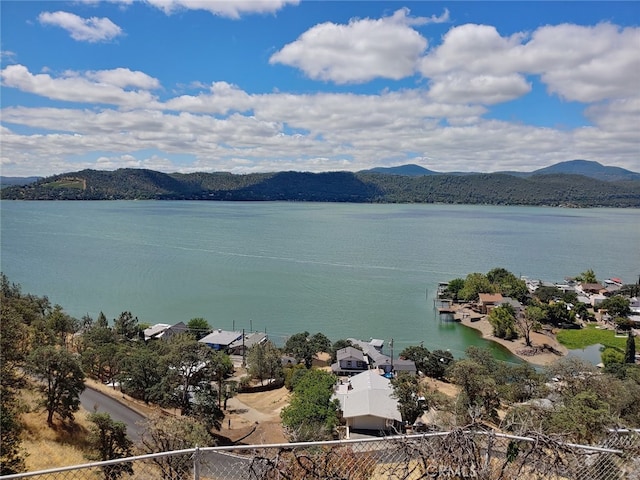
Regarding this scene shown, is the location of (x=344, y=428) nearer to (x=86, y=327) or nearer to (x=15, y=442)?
(x=15, y=442)

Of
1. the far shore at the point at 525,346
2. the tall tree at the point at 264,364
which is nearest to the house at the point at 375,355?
the tall tree at the point at 264,364

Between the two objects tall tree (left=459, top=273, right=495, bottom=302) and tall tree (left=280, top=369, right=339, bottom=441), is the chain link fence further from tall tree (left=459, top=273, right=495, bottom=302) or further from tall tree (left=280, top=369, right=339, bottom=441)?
tall tree (left=459, top=273, right=495, bottom=302)

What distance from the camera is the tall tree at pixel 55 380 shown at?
10.3 meters

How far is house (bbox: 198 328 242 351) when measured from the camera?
24.3m

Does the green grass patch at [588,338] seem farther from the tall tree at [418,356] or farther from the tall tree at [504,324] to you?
the tall tree at [418,356]

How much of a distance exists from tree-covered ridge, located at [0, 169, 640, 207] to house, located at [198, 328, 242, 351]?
145131mm

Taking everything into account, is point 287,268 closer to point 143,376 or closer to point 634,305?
point 634,305

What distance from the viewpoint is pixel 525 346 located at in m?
26.3

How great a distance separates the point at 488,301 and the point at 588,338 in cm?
688

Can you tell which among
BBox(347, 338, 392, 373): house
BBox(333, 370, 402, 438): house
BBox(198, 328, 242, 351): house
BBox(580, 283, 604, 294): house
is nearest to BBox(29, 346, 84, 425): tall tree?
BBox(333, 370, 402, 438): house

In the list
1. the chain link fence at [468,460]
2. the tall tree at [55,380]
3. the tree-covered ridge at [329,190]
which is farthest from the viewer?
the tree-covered ridge at [329,190]

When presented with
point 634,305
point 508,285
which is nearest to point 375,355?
point 508,285

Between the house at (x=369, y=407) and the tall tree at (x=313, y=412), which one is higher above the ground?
the tall tree at (x=313, y=412)

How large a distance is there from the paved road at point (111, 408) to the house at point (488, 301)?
25811 mm
